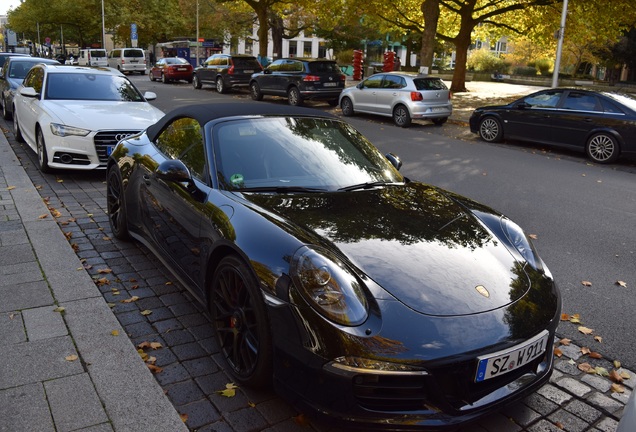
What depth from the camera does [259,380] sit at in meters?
3.09

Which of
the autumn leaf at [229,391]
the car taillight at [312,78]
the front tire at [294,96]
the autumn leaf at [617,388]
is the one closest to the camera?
the autumn leaf at [229,391]

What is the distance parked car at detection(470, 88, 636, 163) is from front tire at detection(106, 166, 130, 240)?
412 inches

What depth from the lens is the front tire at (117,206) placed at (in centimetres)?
546

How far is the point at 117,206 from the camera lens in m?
5.71

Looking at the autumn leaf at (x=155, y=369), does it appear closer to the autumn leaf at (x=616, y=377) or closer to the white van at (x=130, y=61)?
the autumn leaf at (x=616, y=377)

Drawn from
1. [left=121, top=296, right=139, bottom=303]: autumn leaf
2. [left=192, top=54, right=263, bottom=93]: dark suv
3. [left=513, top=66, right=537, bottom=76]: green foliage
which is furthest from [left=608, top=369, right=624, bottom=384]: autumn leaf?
[left=513, top=66, right=537, bottom=76]: green foliage

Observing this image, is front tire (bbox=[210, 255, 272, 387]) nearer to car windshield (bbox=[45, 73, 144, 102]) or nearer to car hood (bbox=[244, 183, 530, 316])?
car hood (bbox=[244, 183, 530, 316])

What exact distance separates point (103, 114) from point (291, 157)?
5461 mm

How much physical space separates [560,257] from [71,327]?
4.60 metres

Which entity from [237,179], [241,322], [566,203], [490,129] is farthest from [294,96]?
[241,322]

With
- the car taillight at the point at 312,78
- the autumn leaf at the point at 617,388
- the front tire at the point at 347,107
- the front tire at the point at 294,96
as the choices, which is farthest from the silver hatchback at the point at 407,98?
the autumn leaf at the point at 617,388

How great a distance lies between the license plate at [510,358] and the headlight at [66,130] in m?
7.08

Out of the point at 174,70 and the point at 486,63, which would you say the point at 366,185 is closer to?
the point at 174,70

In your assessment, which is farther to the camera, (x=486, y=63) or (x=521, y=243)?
(x=486, y=63)
